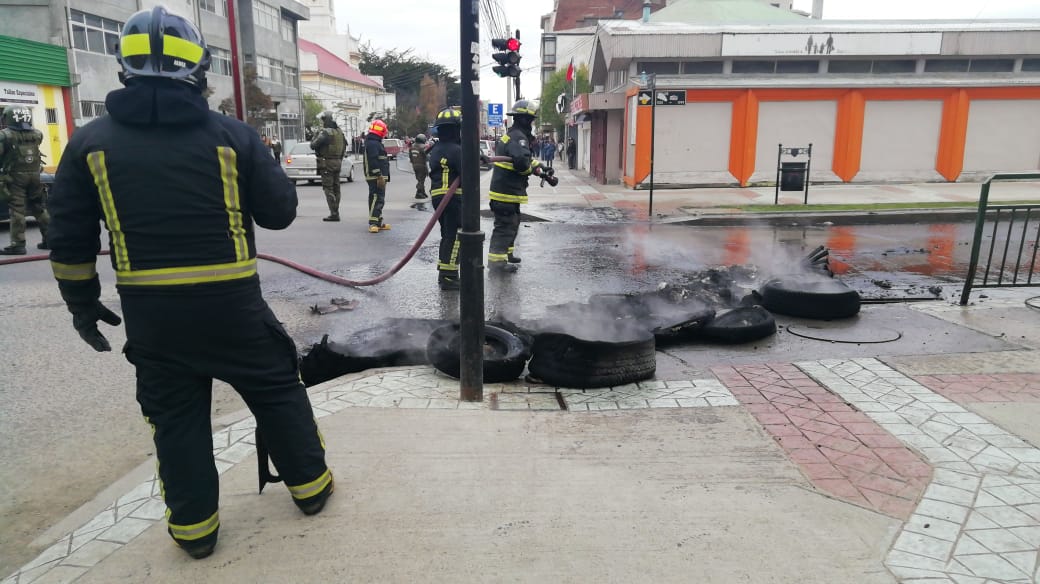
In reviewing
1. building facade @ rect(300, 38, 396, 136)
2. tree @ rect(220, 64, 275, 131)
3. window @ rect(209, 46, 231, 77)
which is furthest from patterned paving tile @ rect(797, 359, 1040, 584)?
building facade @ rect(300, 38, 396, 136)

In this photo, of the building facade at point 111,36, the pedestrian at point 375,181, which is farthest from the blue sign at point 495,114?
the pedestrian at point 375,181

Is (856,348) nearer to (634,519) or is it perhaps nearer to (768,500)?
(768,500)

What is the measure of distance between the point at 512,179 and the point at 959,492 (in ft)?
20.3

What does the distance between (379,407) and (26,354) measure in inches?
132

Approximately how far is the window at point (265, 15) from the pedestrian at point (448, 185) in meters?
42.5

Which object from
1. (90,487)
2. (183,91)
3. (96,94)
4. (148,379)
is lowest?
(90,487)

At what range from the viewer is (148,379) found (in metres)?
2.69

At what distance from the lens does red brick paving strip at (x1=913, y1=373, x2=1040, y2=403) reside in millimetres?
4319

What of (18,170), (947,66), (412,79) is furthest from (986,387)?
(412,79)

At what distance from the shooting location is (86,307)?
2.83 meters

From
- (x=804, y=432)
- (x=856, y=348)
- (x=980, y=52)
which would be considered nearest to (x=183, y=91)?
(x=804, y=432)

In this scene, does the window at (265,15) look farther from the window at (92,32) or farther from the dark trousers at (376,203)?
the dark trousers at (376,203)

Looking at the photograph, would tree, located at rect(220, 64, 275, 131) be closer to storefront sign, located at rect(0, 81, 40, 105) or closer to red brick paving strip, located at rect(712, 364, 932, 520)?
storefront sign, located at rect(0, 81, 40, 105)

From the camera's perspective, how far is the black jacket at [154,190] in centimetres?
254
